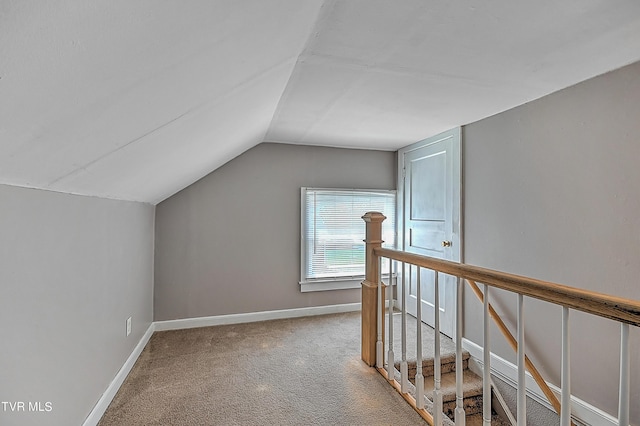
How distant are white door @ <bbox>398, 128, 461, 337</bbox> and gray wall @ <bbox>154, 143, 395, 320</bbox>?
2.41 ft

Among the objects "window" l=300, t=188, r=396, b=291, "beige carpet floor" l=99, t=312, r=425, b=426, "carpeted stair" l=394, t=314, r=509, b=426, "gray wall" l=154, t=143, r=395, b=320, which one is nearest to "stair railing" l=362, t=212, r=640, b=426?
"beige carpet floor" l=99, t=312, r=425, b=426

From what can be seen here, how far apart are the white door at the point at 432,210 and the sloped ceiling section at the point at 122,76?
199 cm

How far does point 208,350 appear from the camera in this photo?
9.07ft

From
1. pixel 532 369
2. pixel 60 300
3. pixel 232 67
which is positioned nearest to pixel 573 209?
pixel 532 369

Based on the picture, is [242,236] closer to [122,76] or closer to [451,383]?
[451,383]

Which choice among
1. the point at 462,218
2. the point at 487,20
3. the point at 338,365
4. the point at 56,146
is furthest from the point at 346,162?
the point at 56,146

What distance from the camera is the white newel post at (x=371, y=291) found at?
2.41 m

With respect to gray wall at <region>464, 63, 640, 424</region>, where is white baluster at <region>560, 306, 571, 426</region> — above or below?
below

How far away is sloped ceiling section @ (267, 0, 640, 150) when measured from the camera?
1.27 metres

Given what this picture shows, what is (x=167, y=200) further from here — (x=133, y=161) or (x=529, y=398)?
(x=529, y=398)

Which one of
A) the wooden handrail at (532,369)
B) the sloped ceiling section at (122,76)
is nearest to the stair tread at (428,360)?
the wooden handrail at (532,369)

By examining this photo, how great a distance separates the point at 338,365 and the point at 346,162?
2289 mm

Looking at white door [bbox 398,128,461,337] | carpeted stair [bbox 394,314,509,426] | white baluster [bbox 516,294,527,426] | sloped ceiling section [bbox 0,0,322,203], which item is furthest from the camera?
white door [bbox 398,128,461,337]

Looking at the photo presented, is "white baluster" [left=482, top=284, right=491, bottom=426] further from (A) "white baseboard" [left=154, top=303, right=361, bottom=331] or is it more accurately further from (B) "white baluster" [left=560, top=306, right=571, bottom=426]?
(A) "white baseboard" [left=154, top=303, right=361, bottom=331]
